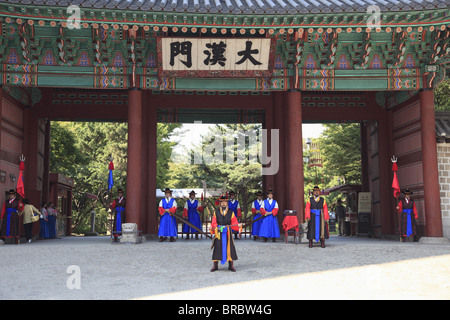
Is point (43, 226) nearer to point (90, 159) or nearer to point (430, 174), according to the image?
point (90, 159)

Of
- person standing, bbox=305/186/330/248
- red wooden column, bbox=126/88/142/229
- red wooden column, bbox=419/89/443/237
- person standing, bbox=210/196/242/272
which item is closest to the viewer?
person standing, bbox=210/196/242/272

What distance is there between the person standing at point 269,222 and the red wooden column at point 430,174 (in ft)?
12.5

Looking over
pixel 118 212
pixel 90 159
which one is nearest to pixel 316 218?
pixel 118 212

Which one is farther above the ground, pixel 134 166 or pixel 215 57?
pixel 215 57

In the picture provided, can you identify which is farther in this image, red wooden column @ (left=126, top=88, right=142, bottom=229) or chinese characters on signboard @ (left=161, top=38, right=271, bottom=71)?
chinese characters on signboard @ (left=161, top=38, right=271, bottom=71)

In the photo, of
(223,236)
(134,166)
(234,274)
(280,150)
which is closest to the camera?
(234,274)

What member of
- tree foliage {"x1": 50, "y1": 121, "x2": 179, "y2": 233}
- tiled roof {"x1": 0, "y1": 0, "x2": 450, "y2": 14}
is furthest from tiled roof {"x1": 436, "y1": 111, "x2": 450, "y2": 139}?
tree foliage {"x1": 50, "y1": 121, "x2": 179, "y2": 233}

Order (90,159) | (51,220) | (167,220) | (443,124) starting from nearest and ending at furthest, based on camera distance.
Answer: (167,220), (443,124), (51,220), (90,159)

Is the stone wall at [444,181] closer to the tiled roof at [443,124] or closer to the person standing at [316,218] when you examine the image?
the tiled roof at [443,124]

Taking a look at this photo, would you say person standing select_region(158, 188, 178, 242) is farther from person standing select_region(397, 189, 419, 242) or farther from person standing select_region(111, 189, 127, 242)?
person standing select_region(397, 189, 419, 242)

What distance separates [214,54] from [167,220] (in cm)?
447

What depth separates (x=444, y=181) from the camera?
13156mm

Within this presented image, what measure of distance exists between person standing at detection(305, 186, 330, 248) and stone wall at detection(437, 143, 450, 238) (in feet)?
14.9

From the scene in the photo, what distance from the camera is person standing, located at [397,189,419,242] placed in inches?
488
